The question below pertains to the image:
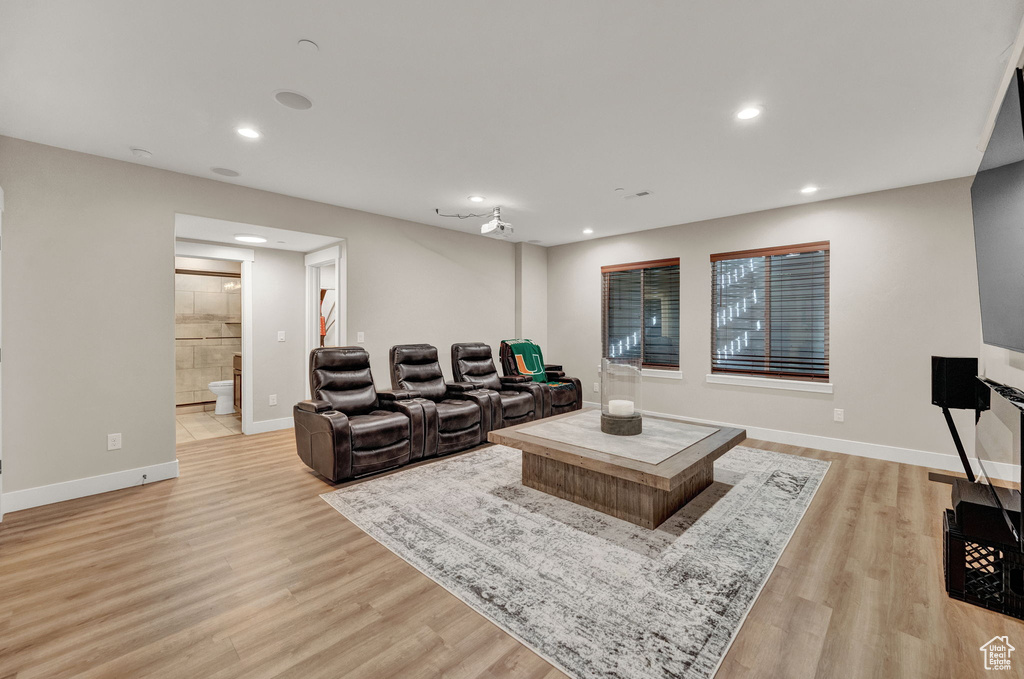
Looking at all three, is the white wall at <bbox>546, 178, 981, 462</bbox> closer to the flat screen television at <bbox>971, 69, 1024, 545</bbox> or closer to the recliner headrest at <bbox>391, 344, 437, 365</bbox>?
the flat screen television at <bbox>971, 69, 1024, 545</bbox>

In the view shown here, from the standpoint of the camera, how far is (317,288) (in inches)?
223

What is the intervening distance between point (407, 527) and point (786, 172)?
4102mm

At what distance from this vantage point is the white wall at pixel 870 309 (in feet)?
12.6

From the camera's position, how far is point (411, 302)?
546 cm

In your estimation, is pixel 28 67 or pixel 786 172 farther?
pixel 786 172

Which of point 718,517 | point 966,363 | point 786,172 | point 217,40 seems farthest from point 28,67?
point 966,363

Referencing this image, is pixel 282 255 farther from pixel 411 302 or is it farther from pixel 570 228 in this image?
pixel 570 228

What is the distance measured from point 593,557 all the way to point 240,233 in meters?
4.59

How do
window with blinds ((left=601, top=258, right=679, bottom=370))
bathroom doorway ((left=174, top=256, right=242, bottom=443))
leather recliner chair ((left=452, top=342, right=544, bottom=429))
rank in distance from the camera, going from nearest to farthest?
leather recliner chair ((left=452, top=342, right=544, bottom=429))
window with blinds ((left=601, top=258, right=679, bottom=370))
bathroom doorway ((left=174, top=256, right=242, bottom=443))

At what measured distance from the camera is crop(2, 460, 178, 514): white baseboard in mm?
3020

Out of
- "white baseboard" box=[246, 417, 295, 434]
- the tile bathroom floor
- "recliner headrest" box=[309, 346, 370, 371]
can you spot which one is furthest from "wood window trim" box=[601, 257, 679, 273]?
the tile bathroom floor

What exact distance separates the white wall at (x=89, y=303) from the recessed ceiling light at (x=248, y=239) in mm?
596

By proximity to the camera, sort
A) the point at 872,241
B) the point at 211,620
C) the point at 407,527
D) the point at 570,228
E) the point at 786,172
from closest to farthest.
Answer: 1. the point at 211,620
2. the point at 407,527
3. the point at 786,172
4. the point at 872,241
5. the point at 570,228

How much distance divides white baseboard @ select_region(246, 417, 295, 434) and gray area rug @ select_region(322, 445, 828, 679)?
8.33 ft
